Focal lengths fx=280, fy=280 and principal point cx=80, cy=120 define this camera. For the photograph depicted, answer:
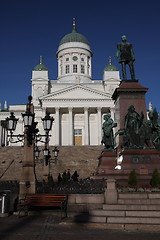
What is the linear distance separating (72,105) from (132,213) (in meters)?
48.9

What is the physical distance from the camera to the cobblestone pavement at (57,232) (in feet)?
21.9

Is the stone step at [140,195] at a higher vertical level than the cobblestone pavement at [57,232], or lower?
higher

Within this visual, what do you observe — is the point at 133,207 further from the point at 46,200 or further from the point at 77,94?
the point at 77,94

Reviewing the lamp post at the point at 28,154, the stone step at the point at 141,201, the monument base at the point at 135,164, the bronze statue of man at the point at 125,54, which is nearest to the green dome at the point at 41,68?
the bronze statue of man at the point at 125,54

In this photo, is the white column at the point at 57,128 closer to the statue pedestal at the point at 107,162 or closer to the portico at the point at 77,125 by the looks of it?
→ the portico at the point at 77,125

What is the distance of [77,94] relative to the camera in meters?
57.4

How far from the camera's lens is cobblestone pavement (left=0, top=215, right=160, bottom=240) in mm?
6688

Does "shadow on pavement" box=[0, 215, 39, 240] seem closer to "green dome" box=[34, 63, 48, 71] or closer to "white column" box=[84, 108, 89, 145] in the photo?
"white column" box=[84, 108, 89, 145]

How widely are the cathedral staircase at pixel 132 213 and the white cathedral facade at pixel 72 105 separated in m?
47.3

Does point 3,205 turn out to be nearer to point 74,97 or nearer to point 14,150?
point 14,150

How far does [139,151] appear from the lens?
478 inches

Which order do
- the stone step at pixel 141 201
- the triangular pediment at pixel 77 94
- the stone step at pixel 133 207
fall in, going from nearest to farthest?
the stone step at pixel 133 207 < the stone step at pixel 141 201 < the triangular pediment at pixel 77 94

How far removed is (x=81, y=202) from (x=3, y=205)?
2754mm

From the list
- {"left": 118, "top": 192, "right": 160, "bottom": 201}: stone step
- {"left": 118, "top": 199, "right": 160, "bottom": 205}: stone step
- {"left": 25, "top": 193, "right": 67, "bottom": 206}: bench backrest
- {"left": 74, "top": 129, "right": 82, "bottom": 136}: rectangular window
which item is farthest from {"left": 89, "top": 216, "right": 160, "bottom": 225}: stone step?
{"left": 74, "top": 129, "right": 82, "bottom": 136}: rectangular window
